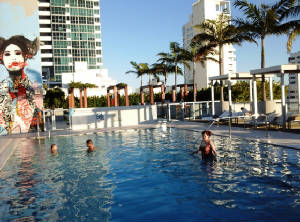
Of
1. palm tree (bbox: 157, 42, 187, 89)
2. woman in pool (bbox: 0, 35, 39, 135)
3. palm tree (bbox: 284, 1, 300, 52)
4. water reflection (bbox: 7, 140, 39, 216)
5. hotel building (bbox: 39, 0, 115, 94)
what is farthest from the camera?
hotel building (bbox: 39, 0, 115, 94)

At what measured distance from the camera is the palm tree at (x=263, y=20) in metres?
21.8

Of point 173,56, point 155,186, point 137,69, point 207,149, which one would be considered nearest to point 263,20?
point 207,149

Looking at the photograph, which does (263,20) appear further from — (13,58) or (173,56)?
(173,56)

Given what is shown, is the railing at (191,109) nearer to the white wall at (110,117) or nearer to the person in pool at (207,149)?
the white wall at (110,117)

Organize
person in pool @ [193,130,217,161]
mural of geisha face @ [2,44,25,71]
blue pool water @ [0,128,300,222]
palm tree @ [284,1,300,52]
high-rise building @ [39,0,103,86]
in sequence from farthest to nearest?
high-rise building @ [39,0,103,86] < mural of geisha face @ [2,44,25,71] < palm tree @ [284,1,300,52] < person in pool @ [193,130,217,161] < blue pool water @ [0,128,300,222]

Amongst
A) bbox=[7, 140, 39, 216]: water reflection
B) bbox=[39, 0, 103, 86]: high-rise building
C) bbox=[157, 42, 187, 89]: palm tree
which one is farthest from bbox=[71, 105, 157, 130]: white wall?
bbox=[39, 0, 103, 86]: high-rise building

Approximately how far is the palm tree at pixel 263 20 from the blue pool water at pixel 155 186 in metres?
12.1

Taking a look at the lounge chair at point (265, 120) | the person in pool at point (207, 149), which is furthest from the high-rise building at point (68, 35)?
the person in pool at point (207, 149)

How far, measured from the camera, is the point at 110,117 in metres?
27.3

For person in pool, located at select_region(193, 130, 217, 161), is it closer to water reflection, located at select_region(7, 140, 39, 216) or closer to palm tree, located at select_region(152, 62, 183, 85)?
water reflection, located at select_region(7, 140, 39, 216)

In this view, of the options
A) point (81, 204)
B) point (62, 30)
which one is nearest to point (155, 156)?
point (81, 204)

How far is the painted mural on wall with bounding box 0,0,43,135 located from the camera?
27.2 meters

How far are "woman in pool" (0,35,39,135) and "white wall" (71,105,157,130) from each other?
4.54m

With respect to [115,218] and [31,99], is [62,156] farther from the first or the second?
[31,99]
